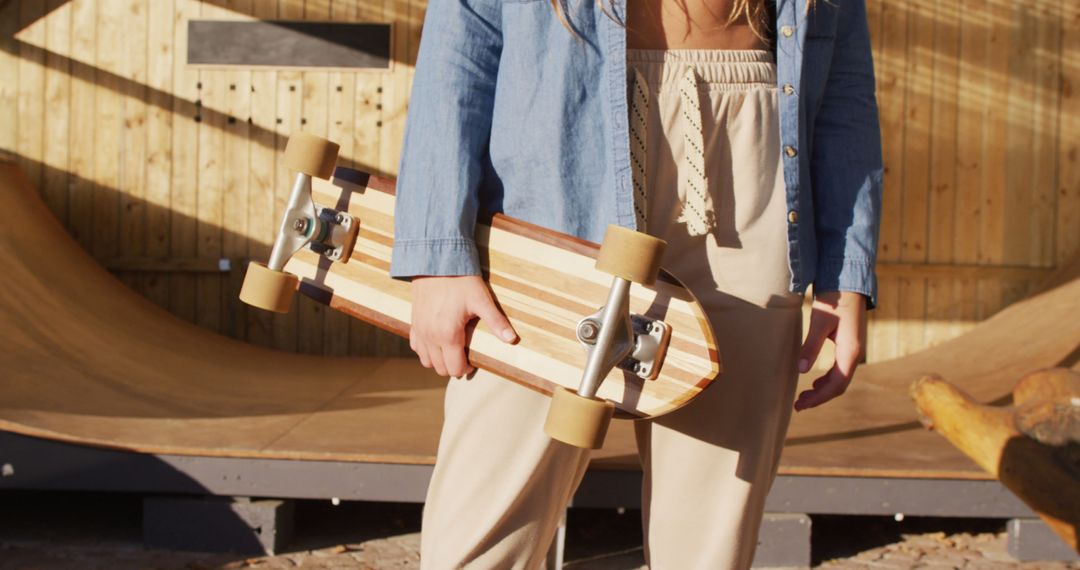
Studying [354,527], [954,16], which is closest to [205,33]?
[354,527]

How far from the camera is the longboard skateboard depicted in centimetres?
121

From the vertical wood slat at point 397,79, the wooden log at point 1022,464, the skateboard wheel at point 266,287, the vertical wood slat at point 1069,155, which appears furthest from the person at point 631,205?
the vertical wood slat at point 1069,155

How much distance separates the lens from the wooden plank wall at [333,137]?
662cm

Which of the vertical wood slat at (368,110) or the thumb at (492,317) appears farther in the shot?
the vertical wood slat at (368,110)

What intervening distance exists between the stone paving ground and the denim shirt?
7.16 ft

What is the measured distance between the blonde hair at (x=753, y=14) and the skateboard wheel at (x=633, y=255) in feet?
0.99

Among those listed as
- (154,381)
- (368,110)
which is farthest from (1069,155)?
(154,381)

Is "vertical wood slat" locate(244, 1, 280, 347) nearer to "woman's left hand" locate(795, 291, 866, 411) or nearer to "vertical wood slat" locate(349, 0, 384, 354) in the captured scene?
"vertical wood slat" locate(349, 0, 384, 354)

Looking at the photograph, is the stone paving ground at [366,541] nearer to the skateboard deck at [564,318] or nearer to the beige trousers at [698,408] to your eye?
the beige trousers at [698,408]

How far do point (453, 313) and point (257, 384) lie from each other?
379 cm

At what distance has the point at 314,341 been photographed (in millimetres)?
6691

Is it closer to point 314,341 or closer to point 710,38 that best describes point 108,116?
point 314,341

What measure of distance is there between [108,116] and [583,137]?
19.8ft

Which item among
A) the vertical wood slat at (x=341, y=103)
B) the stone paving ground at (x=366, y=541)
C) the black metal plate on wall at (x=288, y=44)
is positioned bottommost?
the stone paving ground at (x=366, y=541)
